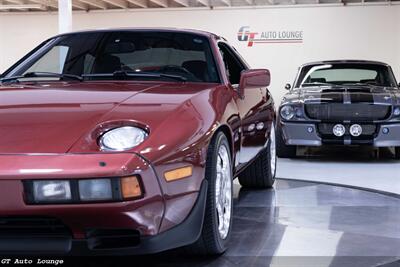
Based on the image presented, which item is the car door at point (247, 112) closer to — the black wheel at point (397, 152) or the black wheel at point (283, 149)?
the black wheel at point (283, 149)

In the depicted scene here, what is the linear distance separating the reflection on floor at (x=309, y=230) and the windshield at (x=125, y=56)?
0.99 metres

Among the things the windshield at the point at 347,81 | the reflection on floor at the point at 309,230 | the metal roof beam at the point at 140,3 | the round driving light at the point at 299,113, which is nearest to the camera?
the reflection on floor at the point at 309,230

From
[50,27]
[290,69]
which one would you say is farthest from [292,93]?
[50,27]

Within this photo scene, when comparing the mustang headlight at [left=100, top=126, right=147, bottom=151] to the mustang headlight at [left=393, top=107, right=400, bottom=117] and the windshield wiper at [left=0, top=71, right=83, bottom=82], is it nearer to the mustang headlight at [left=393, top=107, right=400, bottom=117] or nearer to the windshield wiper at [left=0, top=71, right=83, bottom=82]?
the windshield wiper at [left=0, top=71, right=83, bottom=82]

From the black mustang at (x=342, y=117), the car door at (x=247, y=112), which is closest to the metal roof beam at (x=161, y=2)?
the black mustang at (x=342, y=117)

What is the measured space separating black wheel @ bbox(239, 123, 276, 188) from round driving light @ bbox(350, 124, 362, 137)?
2.02 meters

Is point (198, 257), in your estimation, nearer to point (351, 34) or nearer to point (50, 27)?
point (351, 34)

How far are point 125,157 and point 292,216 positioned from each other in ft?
6.54

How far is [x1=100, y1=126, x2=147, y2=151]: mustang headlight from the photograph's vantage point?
2293mm

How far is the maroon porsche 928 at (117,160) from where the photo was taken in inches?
85.7

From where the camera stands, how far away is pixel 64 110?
2566 millimetres

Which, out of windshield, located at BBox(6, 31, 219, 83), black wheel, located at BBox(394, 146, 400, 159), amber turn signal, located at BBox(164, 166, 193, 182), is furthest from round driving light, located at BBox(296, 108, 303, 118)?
amber turn signal, located at BBox(164, 166, 193, 182)

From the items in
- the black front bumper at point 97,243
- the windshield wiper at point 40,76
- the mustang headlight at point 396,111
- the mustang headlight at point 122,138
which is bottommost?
the mustang headlight at point 396,111

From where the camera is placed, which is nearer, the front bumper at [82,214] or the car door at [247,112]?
the front bumper at [82,214]
